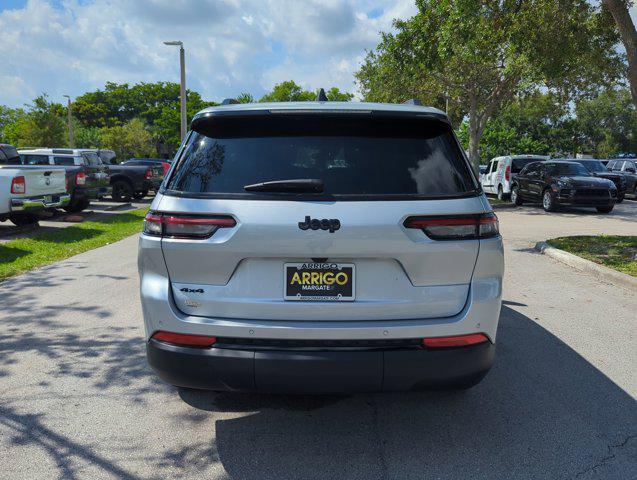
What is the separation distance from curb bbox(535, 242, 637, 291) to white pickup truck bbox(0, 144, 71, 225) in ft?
33.2

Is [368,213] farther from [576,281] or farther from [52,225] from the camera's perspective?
[52,225]

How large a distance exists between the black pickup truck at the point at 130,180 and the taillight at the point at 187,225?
1887cm

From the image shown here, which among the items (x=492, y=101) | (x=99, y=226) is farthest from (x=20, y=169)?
(x=492, y=101)

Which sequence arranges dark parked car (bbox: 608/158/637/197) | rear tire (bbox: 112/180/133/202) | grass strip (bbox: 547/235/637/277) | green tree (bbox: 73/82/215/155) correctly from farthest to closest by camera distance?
green tree (bbox: 73/82/215/155)
dark parked car (bbox: 608/158/637/197)
rear tire (bbox: 112/180/133/202)
grass strip (bbox: 547/235/637/277)

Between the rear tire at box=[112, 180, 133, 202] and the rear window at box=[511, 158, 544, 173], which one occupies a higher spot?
the rear window at box=[511, 158, 544, 173]

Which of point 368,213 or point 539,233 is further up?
point 368,213

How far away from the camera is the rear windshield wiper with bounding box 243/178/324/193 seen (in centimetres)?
287

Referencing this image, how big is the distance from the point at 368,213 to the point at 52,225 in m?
12.9

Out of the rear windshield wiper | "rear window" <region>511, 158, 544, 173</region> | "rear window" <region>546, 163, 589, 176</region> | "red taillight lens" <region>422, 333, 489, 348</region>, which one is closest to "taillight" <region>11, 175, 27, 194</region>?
the rear windshield wiper

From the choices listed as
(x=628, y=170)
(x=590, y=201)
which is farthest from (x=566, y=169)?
(x=628, y=170)

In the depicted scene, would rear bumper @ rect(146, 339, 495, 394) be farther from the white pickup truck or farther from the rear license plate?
the white pickup truck

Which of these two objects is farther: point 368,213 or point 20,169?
point 20,169

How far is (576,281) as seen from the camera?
307 inches

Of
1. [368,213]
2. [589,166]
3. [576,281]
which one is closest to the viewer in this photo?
[368,213]
